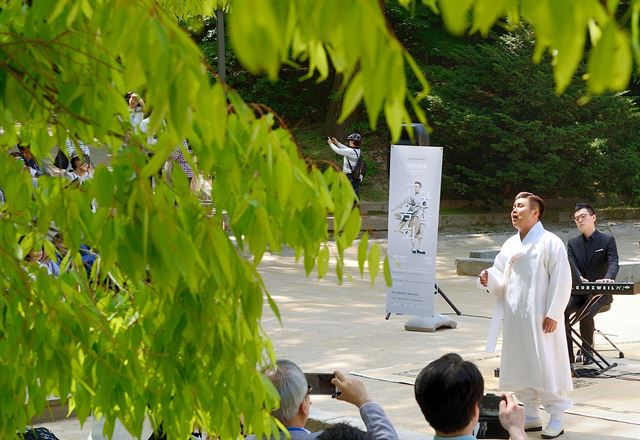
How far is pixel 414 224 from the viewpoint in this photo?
14.6m

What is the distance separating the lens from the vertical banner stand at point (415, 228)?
46.8ft

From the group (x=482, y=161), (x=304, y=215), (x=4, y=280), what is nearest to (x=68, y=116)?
(x=4, y=280)

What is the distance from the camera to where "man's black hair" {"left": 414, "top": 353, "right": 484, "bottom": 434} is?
4719 mm

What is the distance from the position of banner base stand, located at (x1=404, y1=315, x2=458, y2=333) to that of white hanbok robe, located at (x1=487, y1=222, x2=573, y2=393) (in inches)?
191

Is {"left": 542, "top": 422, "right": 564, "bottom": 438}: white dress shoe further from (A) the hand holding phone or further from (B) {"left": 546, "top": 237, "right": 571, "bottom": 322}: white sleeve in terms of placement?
(A) the hand holding phone

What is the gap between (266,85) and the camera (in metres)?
33.8

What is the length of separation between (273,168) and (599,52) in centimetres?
122

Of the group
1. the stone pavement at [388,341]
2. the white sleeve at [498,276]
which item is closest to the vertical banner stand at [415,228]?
the stone pavement at [388,341]

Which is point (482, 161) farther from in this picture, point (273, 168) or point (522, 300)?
point (273, 168)

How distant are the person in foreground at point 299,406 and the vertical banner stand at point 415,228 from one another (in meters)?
9.33

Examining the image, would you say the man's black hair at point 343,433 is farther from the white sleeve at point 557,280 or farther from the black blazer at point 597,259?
the black blazer at point 597,259

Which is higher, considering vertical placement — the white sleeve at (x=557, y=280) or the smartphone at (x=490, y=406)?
the white sleeve at (x=557, y=280)

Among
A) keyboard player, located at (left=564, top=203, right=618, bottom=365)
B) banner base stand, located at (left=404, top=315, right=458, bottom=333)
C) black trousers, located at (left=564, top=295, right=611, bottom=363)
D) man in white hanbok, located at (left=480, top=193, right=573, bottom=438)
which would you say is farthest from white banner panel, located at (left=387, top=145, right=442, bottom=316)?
man in white hanbok, located at (left=480, top=193, right=573, bottom=438)

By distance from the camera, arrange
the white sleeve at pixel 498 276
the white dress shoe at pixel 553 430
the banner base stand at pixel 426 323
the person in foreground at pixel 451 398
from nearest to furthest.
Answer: the person in foreground at pixel 451 398 → the white dress shoe at pixel 553 430 → the white sleeve at pixel 498 276 → the banner base stand at pixel 426 323
